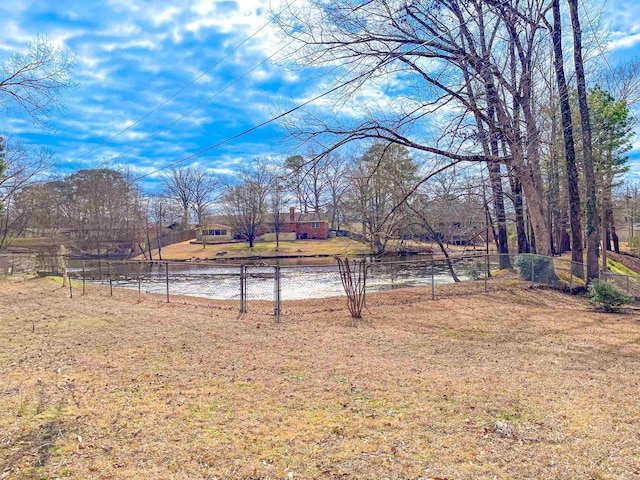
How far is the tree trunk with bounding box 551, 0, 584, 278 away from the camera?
1215 centimetres

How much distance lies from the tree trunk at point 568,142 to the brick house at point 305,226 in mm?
44248

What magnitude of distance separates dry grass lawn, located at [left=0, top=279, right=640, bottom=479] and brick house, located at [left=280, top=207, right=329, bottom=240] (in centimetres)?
4962

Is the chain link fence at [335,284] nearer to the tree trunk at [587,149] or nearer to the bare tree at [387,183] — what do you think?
the tree trunk at [587,149]

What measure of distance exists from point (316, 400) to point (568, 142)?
→ 513 inches

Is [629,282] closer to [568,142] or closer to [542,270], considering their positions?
[542,270]

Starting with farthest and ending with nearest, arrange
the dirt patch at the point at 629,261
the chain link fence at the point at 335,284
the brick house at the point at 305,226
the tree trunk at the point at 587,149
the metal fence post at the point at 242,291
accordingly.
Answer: the brick house at the point at 305,226
the dirt patch at the point at 629,261
the tree trunk at the point at 587,149
the chain link fence at the point at 335,284
the metal fence post at the point at 242,291

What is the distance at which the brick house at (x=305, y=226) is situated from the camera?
5788cm

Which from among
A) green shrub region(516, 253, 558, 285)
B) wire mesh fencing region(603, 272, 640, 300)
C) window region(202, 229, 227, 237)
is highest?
window region(202, 229, 227, 237)

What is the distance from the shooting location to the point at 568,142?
1312cm

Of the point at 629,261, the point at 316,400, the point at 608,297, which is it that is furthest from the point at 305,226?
the point at 316,400

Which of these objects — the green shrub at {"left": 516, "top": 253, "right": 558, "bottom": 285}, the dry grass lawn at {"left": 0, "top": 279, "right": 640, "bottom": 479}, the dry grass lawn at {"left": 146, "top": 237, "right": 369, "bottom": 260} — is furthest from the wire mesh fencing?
the dry grass lawn at {"left": 146, "top": 237, "right": 369, "bottom": 260}

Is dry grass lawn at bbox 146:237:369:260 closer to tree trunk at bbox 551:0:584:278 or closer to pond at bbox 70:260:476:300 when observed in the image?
pond at bbox 70:260:476:300

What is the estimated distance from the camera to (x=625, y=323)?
885 centimetres

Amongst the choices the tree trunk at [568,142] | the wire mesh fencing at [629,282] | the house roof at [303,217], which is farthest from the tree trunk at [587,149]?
the house roof at [303,217]
